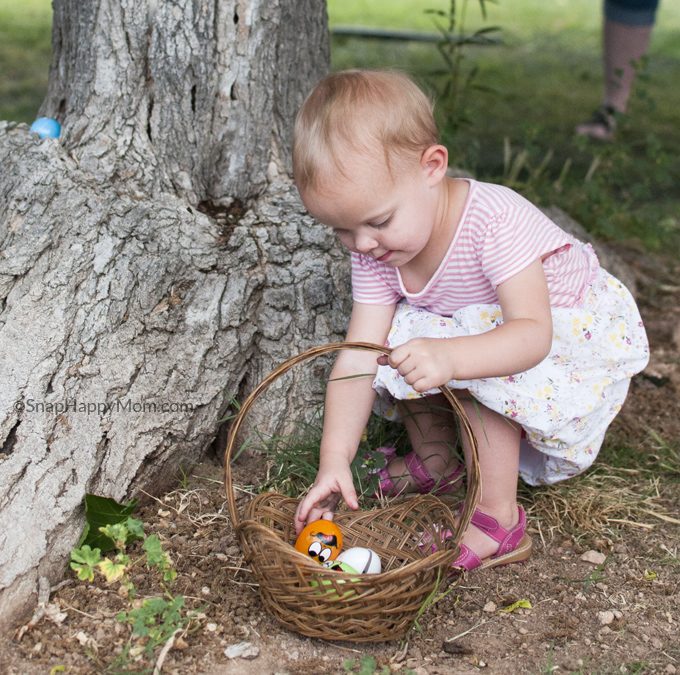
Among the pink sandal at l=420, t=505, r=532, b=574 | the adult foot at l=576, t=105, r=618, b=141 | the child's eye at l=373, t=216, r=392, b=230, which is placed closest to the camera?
the child's eye at l=373, t=216, r=392, b=230

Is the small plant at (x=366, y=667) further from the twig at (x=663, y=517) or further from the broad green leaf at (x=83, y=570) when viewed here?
the twig at (x=663, y=517)

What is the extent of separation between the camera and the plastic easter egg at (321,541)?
1.73 m

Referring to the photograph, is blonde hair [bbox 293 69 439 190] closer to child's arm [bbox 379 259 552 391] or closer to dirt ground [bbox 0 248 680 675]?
child's arm [bbox 379 259 552 391]

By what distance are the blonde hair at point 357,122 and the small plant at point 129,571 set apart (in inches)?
35.6

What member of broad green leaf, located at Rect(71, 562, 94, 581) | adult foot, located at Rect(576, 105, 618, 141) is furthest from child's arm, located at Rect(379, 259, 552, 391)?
adult foot, located at Rect(576, 105, 618, 141)

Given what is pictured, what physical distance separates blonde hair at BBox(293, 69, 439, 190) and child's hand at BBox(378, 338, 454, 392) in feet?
1.36

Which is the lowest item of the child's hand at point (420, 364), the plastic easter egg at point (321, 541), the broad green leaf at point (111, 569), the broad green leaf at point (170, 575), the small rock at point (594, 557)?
the small rock at point (594, 557)

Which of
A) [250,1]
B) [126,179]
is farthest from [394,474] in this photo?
[250,1]

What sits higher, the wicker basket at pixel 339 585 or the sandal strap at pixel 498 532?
the wicker basket at pixel 339 585

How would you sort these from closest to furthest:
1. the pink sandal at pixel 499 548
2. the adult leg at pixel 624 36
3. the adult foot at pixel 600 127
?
the pink sandal at pixel 499 548 < the adult leg at pixel 624 36 < the adult foot at pixel 600 127

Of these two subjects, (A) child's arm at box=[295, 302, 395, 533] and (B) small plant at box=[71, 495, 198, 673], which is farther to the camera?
(A) child's arm at box=[295, 302, 395, 533]

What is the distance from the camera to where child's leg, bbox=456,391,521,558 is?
196 centimetres

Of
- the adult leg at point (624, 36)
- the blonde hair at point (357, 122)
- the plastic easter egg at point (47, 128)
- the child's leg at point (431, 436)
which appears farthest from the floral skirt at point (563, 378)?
the adult leg at point (624, 36)

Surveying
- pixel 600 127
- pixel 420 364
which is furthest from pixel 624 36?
pixel 420 364
